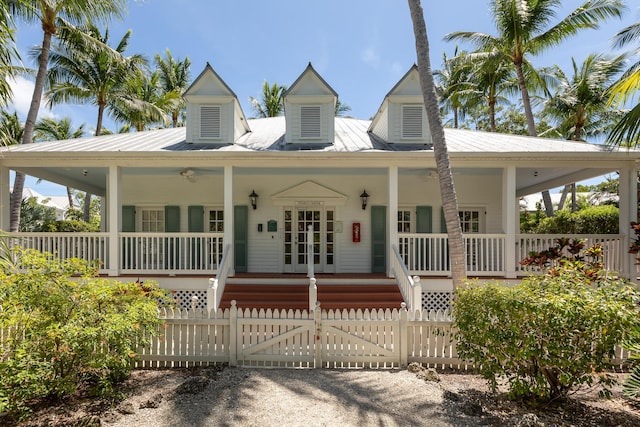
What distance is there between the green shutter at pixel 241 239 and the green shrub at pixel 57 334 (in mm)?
5654

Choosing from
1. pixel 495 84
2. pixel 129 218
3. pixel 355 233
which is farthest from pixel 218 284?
pixel 495 84

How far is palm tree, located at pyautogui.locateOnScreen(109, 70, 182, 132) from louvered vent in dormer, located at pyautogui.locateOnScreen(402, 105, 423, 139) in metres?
17.3

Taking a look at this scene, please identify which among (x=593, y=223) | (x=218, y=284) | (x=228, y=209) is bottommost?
(x=218, y=284)

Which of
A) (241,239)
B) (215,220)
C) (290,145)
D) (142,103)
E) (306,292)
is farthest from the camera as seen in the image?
(142,103)

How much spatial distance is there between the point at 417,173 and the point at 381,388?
7244 millimetres

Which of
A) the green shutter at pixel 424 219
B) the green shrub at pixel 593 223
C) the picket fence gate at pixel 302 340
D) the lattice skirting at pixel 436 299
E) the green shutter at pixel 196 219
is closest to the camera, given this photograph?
the picket fence gate at pixel 302 340

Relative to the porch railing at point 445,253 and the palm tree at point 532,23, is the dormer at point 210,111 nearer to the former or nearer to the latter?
the porch railing at point 445,253

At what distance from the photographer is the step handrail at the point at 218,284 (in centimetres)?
684

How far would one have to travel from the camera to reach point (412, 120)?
33.2 feet

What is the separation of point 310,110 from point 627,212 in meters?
9.12

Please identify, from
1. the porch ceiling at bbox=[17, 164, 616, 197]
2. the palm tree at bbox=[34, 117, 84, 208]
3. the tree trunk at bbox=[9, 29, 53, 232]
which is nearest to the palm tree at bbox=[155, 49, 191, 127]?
the palm tree at bbox=[34, 117, 84, 208]

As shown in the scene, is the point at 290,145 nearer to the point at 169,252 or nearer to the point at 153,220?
the point at 169,252

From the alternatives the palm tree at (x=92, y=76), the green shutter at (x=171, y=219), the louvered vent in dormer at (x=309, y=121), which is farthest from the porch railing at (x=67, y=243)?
the palm tree at (x=92, y=76)

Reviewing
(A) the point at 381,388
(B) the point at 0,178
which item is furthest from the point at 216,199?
(A) the point at 381,388
